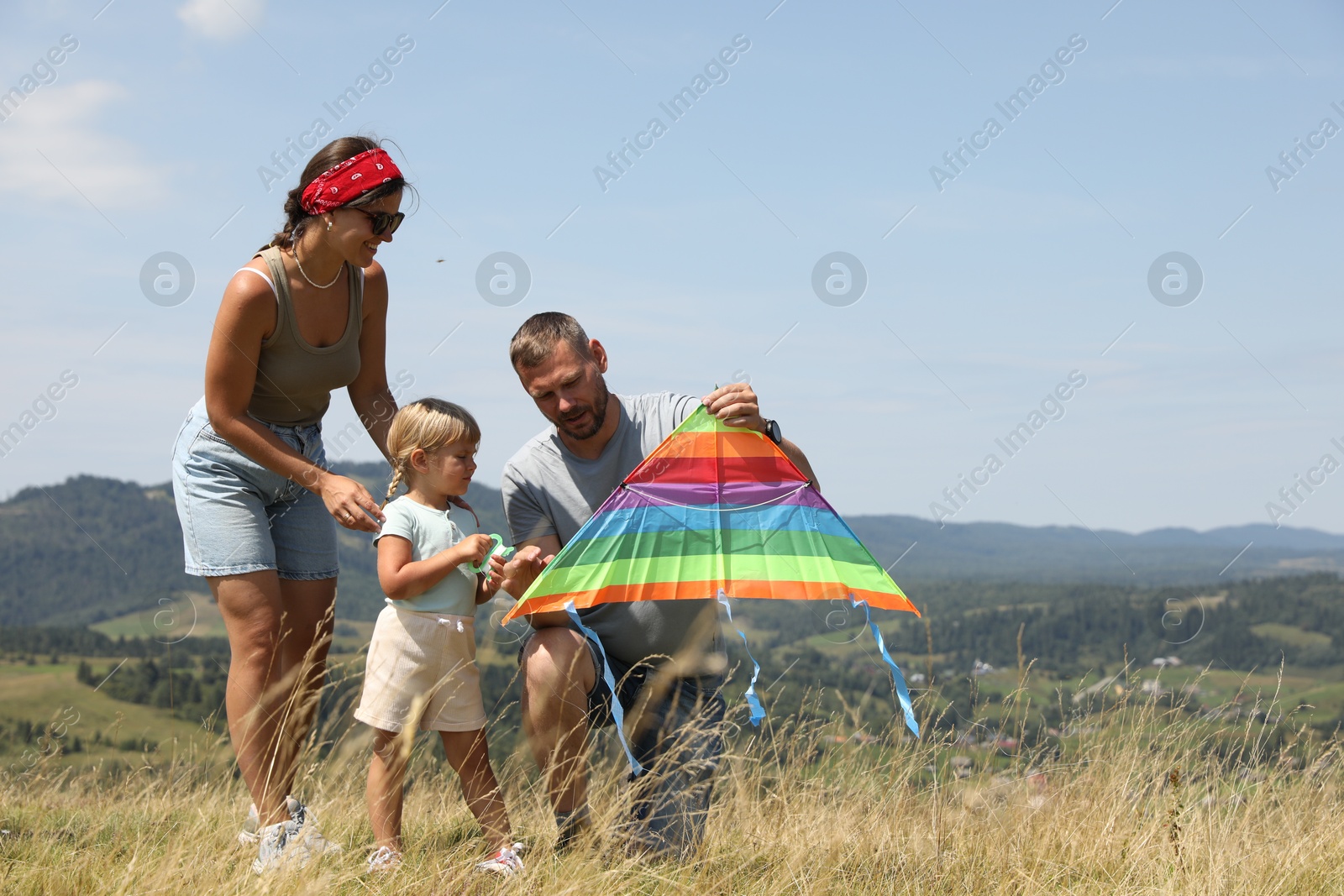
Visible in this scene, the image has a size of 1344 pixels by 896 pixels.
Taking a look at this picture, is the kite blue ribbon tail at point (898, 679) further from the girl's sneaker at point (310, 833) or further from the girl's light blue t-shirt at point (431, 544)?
the girl's sneaker at point (310, 833)

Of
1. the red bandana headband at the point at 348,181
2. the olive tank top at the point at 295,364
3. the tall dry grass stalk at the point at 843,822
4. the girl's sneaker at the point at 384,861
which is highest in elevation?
the red bandana headband at the point at 348,181

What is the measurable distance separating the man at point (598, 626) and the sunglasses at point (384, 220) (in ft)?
2.00

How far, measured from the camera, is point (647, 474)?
12.1 feet

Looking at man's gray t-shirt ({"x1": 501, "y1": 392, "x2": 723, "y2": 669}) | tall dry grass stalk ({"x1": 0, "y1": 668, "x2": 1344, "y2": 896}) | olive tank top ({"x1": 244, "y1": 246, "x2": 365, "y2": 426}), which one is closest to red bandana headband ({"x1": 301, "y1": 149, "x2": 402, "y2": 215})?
olive tank top ({"x1": 244, "y1": 246, "x2": 365, "y2": 426})

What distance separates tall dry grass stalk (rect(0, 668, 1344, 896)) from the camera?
9.99 ft

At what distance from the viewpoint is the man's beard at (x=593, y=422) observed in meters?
3.85

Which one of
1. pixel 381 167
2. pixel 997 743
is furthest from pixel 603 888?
pixel 381 167

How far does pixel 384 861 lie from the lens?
3188 millimetres

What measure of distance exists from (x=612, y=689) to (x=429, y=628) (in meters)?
0.66

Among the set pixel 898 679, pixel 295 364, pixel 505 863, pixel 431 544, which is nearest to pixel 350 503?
pixel 431 544

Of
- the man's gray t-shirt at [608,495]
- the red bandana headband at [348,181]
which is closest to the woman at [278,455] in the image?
the red bandana headband at [348,181]

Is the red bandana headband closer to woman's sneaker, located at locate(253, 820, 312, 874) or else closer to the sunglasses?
the sunglasses

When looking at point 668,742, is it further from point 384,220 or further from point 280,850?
point 384,220

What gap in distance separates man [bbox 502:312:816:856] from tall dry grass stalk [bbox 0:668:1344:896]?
6.5 inches
